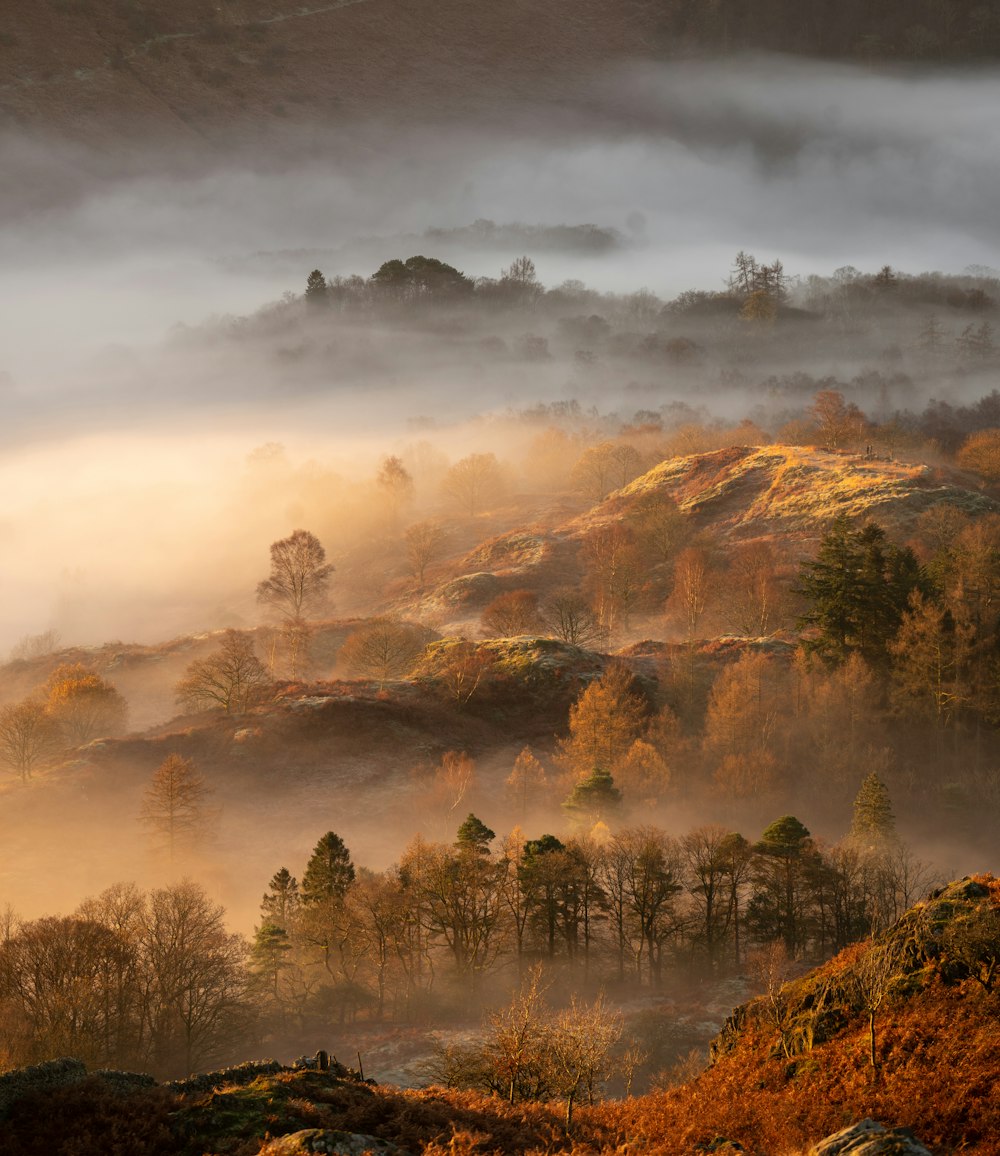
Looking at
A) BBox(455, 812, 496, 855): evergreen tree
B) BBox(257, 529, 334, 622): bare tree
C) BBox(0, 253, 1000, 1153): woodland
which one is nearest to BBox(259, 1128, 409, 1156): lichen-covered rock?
BBox(0, 253, 1000, 1153): woodland

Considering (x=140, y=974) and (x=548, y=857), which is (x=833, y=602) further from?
(x=140, y=974)

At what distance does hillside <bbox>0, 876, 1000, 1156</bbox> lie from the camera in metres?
22.9

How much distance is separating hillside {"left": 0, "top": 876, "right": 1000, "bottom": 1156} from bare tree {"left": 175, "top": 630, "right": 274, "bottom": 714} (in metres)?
79.8

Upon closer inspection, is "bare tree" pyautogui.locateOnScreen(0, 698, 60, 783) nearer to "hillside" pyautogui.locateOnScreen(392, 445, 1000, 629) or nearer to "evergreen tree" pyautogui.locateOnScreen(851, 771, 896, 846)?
"hillside" pyautogui.locateOnScreen(392, 445, 1000, 629)

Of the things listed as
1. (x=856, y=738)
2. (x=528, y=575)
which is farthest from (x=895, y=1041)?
(x=528, y=575)

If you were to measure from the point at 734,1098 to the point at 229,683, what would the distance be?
9071 cm

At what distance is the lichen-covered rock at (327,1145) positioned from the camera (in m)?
20.8

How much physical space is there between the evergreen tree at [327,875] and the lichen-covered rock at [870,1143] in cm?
4483

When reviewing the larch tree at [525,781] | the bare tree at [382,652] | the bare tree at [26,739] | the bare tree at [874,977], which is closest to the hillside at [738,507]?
the bare tree at [382,652]

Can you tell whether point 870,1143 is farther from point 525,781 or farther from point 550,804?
point 525,781

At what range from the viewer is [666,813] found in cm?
8369

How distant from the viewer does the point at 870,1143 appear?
21.1 m

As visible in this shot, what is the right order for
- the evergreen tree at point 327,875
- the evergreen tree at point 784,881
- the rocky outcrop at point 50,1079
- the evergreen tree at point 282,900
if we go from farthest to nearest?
the evergreen tree at point 784,881 → the evergreen tree at point 282,900 → the evergreen tree at point 327,875 → the rocky outcrop at point 50,1079

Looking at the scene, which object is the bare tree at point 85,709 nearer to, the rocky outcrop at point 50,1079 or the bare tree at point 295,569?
A: the bare tree at point 295,569
